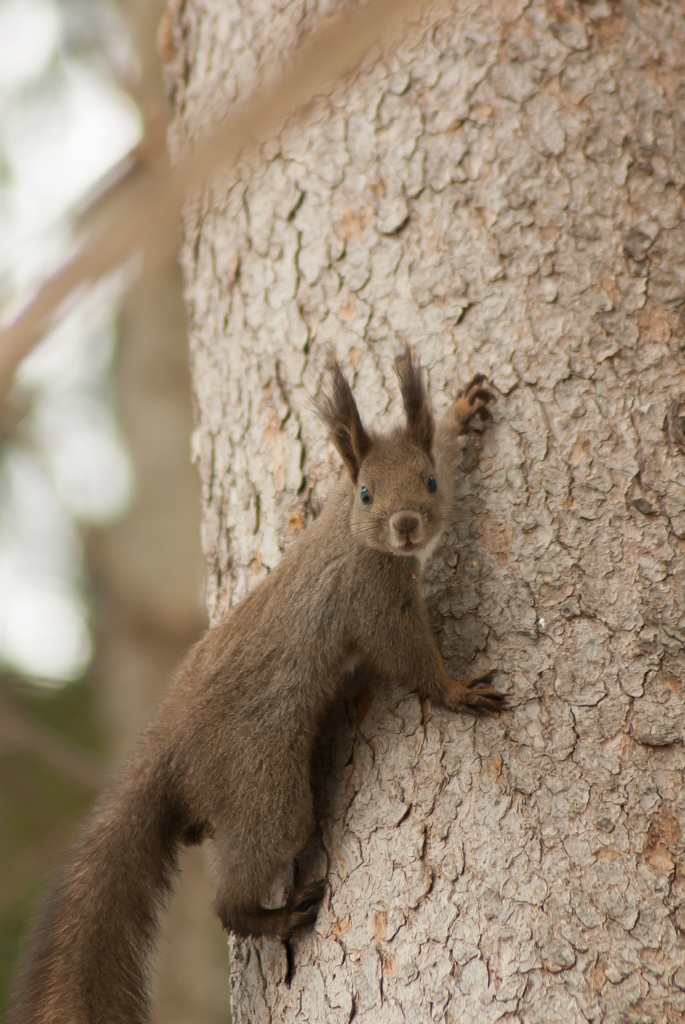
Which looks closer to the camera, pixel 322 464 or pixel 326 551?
pixel 326 551

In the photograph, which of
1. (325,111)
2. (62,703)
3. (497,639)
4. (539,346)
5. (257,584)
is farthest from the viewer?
(62,703)

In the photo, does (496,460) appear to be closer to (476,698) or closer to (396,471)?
(396,471)

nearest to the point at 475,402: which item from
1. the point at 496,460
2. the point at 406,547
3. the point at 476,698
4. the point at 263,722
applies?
the point at 496,460

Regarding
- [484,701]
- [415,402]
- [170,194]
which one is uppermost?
[170,194]

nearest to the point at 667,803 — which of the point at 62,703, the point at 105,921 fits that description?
the point at 105,921

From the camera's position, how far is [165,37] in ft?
10.4

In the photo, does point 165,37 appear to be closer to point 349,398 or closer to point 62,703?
point 349,398

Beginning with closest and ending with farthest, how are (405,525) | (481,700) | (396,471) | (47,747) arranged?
(481,700) → (405,525) → (396,471) → (47,747)

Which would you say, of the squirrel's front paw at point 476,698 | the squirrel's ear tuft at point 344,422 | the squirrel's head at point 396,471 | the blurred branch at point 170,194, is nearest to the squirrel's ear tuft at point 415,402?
the squirrel's head at point 396,471

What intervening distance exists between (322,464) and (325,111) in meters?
1.04

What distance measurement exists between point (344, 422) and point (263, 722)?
74 centimetres

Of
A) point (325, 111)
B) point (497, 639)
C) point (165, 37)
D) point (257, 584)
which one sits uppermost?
point (165, 37)

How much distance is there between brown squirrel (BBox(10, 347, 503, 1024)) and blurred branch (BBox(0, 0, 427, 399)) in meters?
1.34

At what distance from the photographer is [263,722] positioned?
208 centimetres
